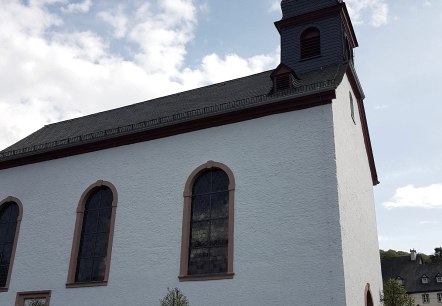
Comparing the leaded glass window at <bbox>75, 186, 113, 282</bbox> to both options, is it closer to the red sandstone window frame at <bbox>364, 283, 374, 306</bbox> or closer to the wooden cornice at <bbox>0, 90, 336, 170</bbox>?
the wooden cornice at <bbox>0, 90, 336, 170</bbox>

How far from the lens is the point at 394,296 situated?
15.5m

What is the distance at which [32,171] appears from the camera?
17.0 m

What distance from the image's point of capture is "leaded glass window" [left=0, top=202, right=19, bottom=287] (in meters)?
16.1

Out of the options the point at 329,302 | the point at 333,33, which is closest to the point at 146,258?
the point at 329,302

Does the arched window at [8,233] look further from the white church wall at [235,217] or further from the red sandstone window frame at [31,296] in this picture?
the red sandstone window frame at [31,296]

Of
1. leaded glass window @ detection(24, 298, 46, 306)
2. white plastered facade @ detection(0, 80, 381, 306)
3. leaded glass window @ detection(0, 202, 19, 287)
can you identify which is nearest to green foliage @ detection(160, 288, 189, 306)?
white plastered facade @ detection(0, 80, 381, 306)

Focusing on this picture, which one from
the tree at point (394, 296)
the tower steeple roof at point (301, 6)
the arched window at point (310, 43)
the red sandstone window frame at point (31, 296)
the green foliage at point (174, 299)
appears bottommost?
the green foliage at point (174, 299)

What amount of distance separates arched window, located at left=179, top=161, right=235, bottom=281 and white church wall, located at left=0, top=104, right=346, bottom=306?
8.2 inches

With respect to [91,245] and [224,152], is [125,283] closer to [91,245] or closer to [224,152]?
[91,245]

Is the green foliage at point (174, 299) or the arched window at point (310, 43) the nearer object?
the green foliage at point (174, 299)

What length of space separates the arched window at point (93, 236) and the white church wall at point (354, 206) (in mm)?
6854

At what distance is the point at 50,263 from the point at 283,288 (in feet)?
25.3

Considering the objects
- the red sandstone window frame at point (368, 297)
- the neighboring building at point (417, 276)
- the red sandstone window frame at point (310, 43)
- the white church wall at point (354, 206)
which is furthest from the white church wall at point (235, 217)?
the neighboring building at point (417, 276)

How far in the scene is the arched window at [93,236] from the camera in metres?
14.3
